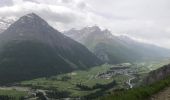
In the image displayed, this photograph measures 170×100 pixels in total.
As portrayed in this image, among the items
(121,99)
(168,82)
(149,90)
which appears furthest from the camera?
(168,82)

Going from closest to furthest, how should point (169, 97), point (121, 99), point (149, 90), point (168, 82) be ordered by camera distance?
1. point (121, 99)
2. point (169, 97)
3. point (149, 90)
4. point (168, 82)

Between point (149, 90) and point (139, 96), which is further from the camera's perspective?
point (149, 90)

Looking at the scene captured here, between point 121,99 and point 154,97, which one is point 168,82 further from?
point 121,99

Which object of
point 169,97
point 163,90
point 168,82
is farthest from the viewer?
point 168,82

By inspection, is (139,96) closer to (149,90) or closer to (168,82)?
(149,90)

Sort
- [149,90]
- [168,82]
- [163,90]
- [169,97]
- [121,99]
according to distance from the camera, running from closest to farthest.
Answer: [121,99]
[169,97]
[149,90]
[163,90]
[168,82]

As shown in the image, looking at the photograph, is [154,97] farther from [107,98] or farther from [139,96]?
[107,98]

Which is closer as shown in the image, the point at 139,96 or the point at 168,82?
the point at 139,96

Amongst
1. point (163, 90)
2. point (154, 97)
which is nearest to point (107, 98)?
point (154, 97)

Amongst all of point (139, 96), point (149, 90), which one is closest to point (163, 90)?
point (149, 90)
